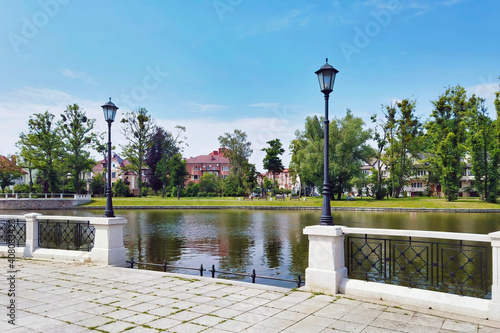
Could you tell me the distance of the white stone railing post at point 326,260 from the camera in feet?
23.7

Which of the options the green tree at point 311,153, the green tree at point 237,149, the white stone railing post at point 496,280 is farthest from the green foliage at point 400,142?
the white stone railing post at point 496,280

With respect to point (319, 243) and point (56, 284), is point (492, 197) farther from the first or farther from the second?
point (56, 284)

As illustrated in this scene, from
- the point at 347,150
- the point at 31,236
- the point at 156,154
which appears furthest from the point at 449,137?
the point at 31,236

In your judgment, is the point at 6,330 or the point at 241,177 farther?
the point at 241,177

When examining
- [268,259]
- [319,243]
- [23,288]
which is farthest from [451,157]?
[23,288]

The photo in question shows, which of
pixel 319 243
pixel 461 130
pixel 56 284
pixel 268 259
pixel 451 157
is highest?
pixel 461 130

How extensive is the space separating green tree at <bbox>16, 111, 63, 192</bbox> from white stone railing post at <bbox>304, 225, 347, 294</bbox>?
65426 millimetres

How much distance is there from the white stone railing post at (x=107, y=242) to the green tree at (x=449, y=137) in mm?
51134

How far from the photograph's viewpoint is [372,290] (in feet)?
22.6

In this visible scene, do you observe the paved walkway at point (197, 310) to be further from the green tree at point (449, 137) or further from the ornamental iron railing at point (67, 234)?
the green tree at point (449, 137)

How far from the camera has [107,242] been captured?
10.3 meters

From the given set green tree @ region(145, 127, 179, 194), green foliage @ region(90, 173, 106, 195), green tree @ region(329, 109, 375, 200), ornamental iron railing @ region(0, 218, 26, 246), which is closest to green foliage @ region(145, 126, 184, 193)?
green tree @ region(145, 127, 179, 194)

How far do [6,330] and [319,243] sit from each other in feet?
17.8

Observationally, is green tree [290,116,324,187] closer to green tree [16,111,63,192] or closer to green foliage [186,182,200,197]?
green foliage [186,182,200,197]
